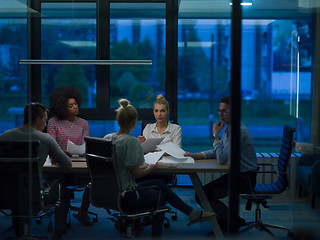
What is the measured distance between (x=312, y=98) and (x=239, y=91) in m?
0.94

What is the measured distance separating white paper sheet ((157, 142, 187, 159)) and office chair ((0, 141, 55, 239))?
4.05ft

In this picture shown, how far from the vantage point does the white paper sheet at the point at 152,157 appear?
14.0 feet

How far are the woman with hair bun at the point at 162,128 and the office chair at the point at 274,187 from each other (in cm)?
100

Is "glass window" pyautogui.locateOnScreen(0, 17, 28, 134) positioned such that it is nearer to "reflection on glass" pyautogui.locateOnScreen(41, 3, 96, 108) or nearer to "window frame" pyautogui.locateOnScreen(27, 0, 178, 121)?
"reflection on glass" pyautogui.locateOnScreen(41, 3, 96, 108)

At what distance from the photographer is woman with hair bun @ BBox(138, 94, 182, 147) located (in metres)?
5.05

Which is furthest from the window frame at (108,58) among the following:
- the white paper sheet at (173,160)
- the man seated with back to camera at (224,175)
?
the man seated with back to camera at (224,175)

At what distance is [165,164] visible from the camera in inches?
168

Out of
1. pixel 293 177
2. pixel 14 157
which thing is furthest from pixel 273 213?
pixel 14 157

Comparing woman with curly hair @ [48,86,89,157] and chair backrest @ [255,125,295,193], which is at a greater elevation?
woman with curly hair @ [48,86,89,157]

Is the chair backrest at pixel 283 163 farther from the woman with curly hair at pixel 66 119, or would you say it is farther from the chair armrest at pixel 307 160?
the woman with curly hair at pixel 66 119

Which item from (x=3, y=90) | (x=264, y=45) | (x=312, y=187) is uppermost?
(x=264, y=45)

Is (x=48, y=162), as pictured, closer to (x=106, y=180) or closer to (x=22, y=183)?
(x=22, y=183)

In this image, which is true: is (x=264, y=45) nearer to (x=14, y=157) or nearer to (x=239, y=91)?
(x=239, y=91)

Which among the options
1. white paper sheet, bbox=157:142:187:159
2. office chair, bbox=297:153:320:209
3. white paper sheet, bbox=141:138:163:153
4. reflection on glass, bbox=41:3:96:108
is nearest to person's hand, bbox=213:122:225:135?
white paper sheet, bbox=157:142:187:159
